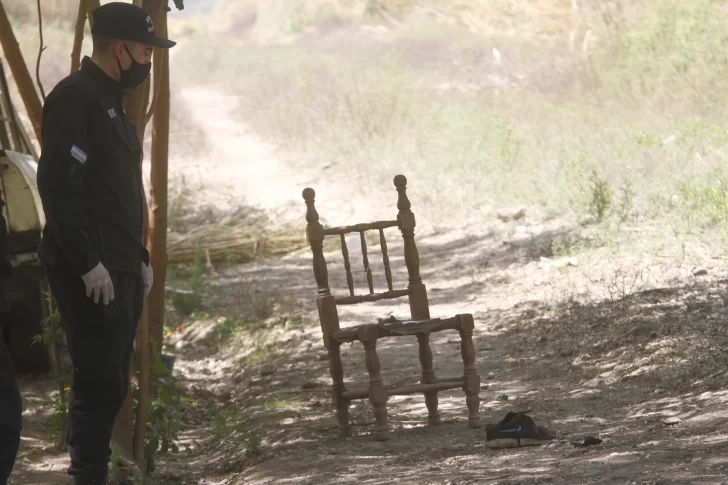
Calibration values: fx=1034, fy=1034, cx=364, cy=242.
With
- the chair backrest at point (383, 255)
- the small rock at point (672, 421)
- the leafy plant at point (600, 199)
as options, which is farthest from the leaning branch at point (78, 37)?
the leafy plant at point (600, 199)

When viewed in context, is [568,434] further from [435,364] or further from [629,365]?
[435,364]

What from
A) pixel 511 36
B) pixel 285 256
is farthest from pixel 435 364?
pixel 511 36

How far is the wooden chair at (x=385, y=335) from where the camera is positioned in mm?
5320

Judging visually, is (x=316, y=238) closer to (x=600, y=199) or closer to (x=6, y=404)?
(x=6, y=404)

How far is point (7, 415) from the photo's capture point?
3273mm

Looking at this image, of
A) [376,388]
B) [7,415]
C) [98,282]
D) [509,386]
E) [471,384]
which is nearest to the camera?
[7,415]

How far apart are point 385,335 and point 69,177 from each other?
213cm

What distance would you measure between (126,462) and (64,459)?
2.53 feet

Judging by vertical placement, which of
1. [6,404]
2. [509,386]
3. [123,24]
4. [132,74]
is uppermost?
[123,24]

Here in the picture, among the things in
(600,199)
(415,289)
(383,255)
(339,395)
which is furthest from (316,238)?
(600,199)

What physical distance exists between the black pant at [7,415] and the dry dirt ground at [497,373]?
153cm

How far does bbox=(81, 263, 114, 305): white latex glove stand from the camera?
3.66 meters

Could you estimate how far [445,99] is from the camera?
19.3 metres

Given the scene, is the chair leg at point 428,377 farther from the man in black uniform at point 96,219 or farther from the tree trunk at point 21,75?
the tree trunk at point 21,75
